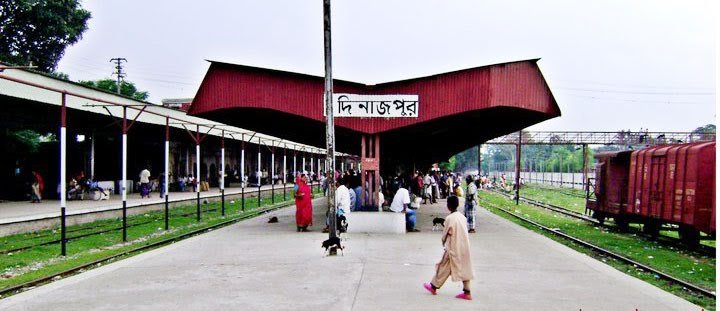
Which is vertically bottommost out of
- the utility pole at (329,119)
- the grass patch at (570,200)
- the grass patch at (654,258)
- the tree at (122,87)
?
the grass patch at (570,200)

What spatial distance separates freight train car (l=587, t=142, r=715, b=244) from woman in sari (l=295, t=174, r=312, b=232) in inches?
368

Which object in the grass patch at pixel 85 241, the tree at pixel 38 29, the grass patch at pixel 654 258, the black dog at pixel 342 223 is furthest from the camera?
the tree at pixel 38 29

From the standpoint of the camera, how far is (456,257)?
8.90 m

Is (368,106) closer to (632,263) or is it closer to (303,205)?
(303,205)

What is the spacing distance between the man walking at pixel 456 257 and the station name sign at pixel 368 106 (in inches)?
379

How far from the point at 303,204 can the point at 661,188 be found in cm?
955

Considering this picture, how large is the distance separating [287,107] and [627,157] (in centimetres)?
1120

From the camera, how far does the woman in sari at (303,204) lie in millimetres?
18156

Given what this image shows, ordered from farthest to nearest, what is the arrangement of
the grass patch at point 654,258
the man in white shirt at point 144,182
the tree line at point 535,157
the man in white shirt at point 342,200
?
the tree line at point 535,157, the man in white shirt at point 144,182, the man in white shirt at point 342,200, the grass patch at point 654,258

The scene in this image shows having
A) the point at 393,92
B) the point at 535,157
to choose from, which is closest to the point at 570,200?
the point at 393,92

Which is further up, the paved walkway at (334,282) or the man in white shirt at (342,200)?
the man in white shirt at (342,200)

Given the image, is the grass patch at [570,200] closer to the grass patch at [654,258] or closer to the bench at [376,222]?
the grass patch at [654,258]

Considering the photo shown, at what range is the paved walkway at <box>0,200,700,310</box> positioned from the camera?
28.2 ft

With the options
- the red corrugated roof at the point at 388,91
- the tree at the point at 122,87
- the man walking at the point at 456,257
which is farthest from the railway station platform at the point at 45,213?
the tree at the point at 122,87
